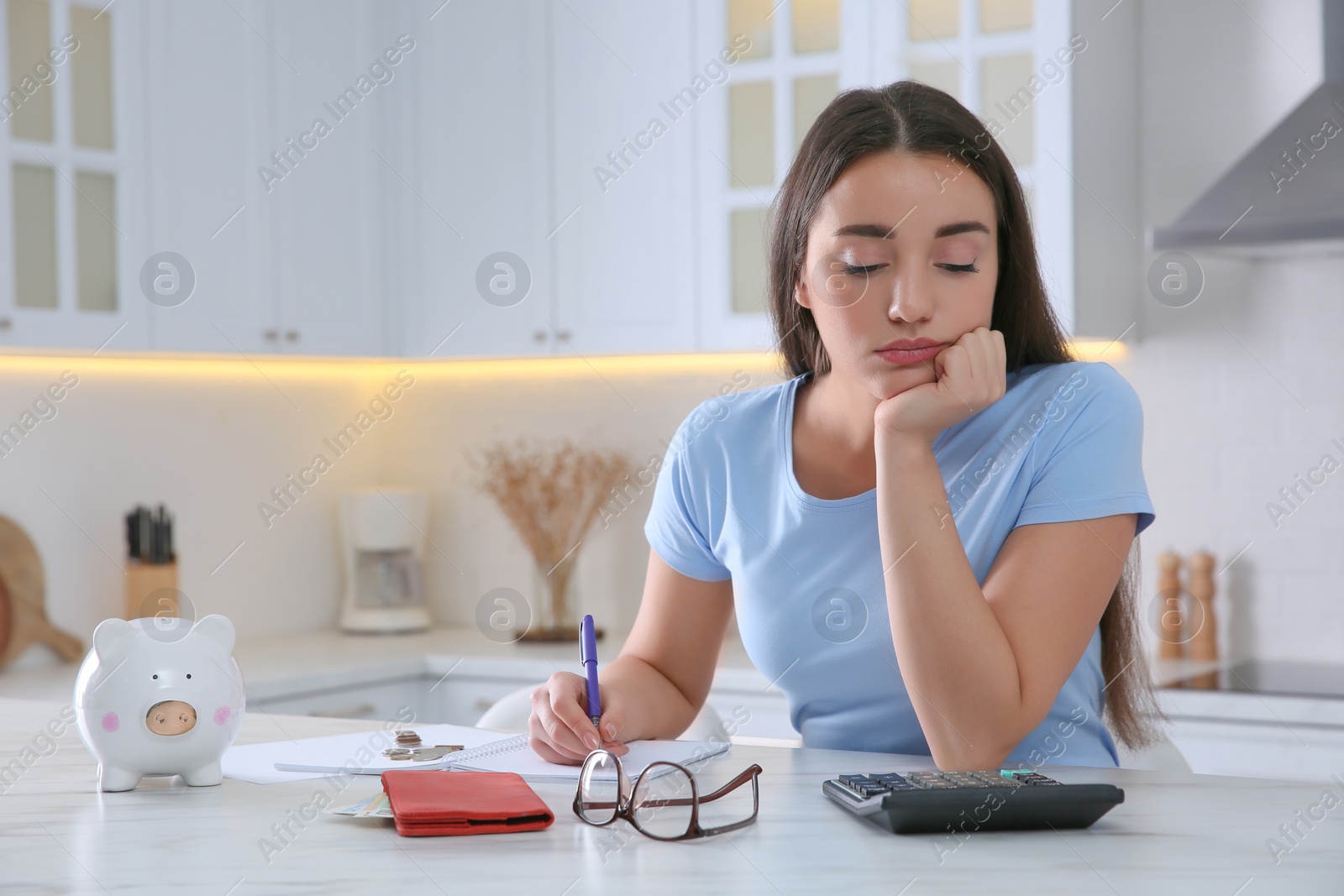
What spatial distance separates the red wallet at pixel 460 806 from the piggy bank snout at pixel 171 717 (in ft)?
0.53

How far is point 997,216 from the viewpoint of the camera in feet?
4.22

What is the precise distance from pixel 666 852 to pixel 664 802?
102 mm

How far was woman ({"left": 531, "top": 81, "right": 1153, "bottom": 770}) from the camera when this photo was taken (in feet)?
3.74

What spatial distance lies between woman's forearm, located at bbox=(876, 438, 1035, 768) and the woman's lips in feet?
A: 0.43

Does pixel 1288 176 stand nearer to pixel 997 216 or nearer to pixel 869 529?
pixel 997 216

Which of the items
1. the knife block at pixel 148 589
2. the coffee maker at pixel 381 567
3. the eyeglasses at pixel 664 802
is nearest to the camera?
the eyeglasses at pixel 664 802

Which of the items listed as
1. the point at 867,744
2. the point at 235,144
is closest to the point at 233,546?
the point at 235,144

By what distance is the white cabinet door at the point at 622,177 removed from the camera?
9.48 feet

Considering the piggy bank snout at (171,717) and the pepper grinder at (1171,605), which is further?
the pepper grinder at (1171,605)

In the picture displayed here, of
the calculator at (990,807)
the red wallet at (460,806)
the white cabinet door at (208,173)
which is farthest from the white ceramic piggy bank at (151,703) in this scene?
the white cabinet door at (208,173)

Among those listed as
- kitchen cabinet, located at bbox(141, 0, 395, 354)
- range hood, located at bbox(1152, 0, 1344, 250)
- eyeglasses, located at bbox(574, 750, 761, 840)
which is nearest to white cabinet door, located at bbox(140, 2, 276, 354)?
kitchen cabinet, located at bbox(141, 0, 395, 354)

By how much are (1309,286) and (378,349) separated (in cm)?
191

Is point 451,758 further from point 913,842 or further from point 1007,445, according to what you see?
point 1007,445

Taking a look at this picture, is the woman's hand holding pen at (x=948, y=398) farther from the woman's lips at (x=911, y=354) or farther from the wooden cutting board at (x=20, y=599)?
the wooden cutting board at (x=20, y=599)
